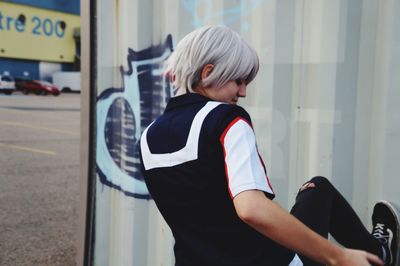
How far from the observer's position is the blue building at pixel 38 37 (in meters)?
34.9

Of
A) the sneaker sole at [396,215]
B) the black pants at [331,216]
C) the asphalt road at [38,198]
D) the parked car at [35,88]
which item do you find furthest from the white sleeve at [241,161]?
the parked car at [35,88]

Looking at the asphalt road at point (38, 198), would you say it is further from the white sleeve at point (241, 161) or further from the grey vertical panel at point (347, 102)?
the white sleeve at point (241, 161)

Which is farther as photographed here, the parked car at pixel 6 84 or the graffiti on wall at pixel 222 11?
the parked car at pixel 6 84

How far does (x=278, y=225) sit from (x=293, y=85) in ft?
3.82

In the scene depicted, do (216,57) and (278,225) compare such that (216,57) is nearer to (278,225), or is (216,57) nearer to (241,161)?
(241,161)

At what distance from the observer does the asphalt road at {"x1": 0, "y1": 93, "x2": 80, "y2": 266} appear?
14.4 ft

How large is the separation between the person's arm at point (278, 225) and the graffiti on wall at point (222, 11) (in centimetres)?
135

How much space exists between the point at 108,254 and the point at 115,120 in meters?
0.87

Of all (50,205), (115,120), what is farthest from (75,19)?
(115,120)

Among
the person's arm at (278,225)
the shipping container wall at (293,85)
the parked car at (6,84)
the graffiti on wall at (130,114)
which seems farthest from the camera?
the parked car at (6,84)

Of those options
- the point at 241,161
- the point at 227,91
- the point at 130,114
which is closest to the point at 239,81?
the point at 227,91

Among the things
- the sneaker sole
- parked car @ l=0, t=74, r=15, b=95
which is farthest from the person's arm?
parked car @ l=0, t=74, r=15, b=95

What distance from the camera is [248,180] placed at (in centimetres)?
129

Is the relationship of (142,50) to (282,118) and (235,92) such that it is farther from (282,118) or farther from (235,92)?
(235,92)
